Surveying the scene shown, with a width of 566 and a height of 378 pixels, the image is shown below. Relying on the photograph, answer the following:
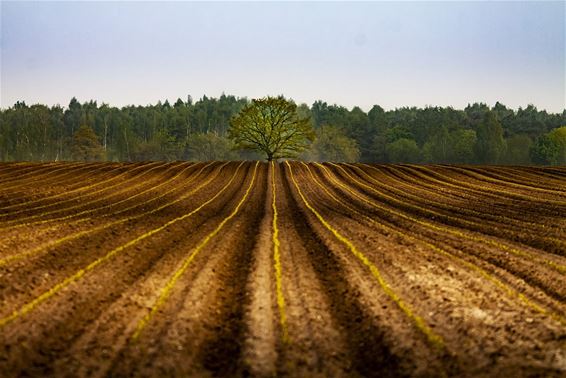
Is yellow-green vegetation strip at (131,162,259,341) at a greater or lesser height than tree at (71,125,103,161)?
lesser

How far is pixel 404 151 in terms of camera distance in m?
106

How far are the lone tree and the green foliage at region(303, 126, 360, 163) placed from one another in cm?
4724

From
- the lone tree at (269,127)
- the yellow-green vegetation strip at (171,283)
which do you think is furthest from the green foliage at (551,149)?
the yellow-green vegetation strip at (171,283)

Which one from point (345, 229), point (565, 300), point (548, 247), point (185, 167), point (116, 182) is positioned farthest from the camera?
point (185, 167)

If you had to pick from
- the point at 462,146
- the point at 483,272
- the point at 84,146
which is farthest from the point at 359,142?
the point at 483,272

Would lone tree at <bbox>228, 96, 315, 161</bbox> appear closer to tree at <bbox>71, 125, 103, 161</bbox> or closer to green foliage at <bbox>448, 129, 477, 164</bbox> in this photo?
tree at <bbox>71, 125, 103, 161</bbox>

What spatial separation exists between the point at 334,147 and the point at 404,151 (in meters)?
16.1

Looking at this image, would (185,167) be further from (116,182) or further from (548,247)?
(548,247)

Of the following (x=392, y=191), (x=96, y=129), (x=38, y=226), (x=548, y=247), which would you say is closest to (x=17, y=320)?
(x=38, y=226)

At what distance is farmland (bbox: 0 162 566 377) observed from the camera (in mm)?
5750

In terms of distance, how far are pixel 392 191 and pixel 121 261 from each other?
58.7 feet

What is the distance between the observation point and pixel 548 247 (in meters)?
11.6

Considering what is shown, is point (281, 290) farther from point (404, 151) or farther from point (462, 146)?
point (404, 151)

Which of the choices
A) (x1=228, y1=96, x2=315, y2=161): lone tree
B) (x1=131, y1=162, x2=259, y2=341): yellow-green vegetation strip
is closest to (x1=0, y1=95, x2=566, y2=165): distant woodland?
(x1=228, y1=96, x2=315, y2=161): lone tree
